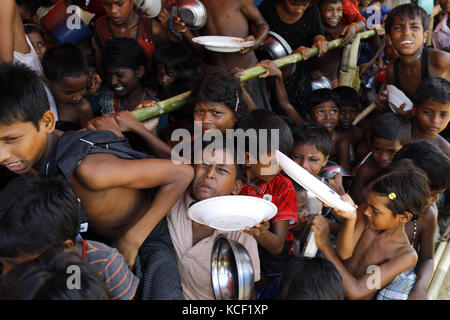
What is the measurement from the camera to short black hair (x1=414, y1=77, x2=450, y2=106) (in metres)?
2.61

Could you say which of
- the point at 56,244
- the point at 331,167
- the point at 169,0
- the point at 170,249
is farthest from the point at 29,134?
the point at 169,0

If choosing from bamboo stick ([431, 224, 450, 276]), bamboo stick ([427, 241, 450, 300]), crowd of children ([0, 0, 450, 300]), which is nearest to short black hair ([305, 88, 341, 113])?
crowd of children ([0, 0, 450, 300])

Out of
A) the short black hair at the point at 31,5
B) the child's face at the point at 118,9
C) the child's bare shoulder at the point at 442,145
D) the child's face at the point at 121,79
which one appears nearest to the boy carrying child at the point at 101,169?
the child's face at the point at 121,79

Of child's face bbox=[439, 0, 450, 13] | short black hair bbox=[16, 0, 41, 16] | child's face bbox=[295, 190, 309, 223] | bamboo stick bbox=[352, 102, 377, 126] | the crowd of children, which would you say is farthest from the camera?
child's face bbox=[439, 0, 450, 13]

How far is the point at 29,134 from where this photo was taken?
1.49m

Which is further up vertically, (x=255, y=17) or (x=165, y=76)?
(x=255, y=17)

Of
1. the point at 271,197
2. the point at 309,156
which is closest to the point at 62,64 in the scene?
the point at 271,197

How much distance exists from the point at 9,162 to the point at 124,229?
1.81 feet

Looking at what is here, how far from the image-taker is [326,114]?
122 inches

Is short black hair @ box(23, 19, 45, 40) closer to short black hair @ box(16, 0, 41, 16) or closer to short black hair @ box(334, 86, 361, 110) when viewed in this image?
short black hair @ box(16, 0, 41, 16)

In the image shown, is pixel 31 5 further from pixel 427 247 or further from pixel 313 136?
pixel 427 247

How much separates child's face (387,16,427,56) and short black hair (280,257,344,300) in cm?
215

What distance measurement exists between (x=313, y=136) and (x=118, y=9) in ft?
5.50

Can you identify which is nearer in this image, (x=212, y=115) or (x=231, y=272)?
(x=231, y=272)
